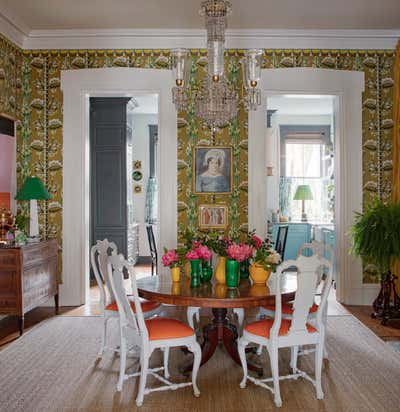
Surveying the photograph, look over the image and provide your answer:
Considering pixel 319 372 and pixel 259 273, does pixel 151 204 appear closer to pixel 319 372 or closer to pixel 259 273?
pixel 259 273

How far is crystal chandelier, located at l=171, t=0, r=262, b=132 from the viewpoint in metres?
3.46

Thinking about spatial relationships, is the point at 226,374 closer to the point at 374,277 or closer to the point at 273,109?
the point at 374,277

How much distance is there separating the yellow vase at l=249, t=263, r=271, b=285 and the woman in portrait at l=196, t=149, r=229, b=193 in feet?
7.49

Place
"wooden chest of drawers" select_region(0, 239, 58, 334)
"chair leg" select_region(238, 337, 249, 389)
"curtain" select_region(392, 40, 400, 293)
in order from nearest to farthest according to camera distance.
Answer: "chair leg" select_region(238, 337, 249, 389)
"wooden chest of drawers" select_region(0, 239, 58, 334)
"curtain" select_region(392, 40, 400, 293)

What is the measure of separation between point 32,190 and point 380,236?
3.71 metres

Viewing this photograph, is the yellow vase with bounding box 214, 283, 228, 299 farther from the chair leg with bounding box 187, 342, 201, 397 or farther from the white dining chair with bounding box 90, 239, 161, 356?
the white dining chair with bounding box 90, 239, 161, 356

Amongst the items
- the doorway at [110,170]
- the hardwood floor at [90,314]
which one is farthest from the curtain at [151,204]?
the hardwood floor at [90,314]

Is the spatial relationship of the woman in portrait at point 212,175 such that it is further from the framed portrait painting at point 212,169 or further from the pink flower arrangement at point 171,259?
the pink flower arrangement at point 171,259

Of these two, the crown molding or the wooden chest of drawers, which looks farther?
the crown molding

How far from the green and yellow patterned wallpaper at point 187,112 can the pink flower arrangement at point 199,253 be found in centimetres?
224

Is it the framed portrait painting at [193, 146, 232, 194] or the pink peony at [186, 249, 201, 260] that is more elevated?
the framed portrait painting at [193, 146, 232, 194]

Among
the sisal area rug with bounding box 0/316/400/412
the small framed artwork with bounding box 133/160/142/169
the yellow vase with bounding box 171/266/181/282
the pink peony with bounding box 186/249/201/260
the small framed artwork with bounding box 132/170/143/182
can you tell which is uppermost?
the small framed artwork with bounding box 133/160/142/169

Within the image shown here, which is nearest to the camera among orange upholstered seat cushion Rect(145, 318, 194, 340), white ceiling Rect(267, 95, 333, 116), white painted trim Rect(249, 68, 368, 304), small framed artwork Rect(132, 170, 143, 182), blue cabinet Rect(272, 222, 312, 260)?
orange upholstered seat cushion Rect(145, 318, 194, 340)

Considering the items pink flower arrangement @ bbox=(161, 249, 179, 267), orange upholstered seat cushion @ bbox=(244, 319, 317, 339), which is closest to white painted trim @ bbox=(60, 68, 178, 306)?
pink flower arrangement @ bbox=(161, 249, 179, 267)
